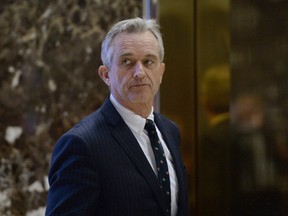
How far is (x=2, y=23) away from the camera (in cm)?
207

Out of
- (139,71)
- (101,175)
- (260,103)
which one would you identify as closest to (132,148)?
(101,175)

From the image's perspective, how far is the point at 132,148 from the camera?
157cm

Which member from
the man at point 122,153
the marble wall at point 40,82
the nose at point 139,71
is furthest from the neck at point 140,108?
the marble wall at point 40,82

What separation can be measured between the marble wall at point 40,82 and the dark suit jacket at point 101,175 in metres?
Result: 0.60

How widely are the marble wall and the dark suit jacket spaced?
0.60 m

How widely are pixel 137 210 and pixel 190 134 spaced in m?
0.91

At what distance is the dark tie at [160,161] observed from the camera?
1.60 meters

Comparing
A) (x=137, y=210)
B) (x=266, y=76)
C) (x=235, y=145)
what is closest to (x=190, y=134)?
(x=235, y=145)

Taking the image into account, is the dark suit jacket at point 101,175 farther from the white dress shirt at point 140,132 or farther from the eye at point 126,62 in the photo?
the eye at point 126,62

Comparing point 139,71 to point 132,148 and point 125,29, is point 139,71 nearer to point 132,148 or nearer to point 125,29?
point 125,29

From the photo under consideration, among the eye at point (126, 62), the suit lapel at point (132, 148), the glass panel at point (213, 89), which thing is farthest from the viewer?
the glass panel at point (213, 89)

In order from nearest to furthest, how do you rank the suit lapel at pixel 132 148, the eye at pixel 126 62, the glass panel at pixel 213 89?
the suit lapel at pixel 132 148, the eye at pixel 126 62, the glass panel at pixel 213 89

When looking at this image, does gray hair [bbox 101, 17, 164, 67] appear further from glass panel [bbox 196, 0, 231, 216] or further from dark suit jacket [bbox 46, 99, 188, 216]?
glass panel [bbox 196, 0, 231, 216]

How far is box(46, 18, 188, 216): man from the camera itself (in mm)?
1427
